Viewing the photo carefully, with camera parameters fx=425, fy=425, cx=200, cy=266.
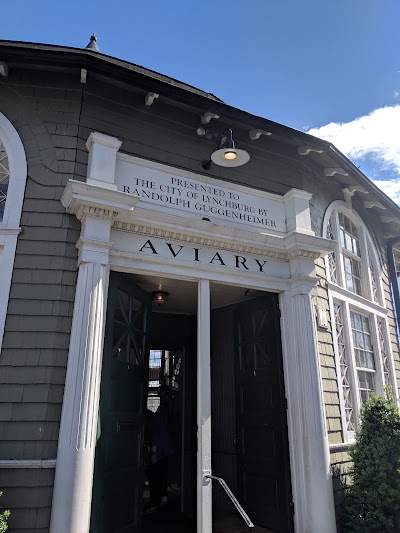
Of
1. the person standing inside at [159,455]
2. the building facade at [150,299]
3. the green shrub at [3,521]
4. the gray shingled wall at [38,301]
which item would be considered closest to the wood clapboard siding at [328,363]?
the building facade at [150,299]

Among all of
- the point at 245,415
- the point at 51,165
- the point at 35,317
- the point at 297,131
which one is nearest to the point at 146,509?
the point at 245,415

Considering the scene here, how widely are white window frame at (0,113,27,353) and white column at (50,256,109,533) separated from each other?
27.0 inches

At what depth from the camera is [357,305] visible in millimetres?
7203

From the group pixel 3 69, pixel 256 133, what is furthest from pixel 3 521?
pixel 256 133

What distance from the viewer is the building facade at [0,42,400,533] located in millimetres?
3932

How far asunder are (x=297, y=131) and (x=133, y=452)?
472 centimetres

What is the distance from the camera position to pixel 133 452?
4.57 metres

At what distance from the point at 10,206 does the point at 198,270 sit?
2157mm

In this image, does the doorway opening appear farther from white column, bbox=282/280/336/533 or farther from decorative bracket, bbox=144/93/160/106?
decorative bracket, bbox=144/93/160/106

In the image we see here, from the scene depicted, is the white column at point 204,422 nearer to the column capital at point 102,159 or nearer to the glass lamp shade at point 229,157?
the glass lamp shade at point 229,157

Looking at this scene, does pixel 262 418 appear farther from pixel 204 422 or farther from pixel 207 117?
pixel 207 117

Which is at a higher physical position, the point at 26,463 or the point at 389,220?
the point at 389,220

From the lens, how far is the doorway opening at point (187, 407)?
4.35 meters

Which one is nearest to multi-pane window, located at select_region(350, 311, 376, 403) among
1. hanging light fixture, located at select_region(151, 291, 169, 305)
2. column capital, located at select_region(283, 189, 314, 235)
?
column capital, located at select_region(283, 189, 314, 235)
